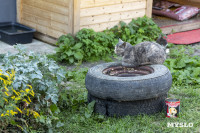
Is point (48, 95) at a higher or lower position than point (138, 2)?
lower

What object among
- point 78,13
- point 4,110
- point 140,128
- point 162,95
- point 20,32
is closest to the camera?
point 4,110

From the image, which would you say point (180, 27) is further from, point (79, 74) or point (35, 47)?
point (79, 74)

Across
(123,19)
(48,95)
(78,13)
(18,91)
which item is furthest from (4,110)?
(123,19)

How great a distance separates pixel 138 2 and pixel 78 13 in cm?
176

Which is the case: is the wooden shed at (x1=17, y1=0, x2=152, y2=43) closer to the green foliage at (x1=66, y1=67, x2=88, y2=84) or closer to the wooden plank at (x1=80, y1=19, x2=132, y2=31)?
the wooden plank at (x1=80, y1=19, x2=132, y2=31)

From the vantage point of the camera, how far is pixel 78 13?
6809mm

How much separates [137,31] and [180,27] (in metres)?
1.82

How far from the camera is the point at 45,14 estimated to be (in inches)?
297

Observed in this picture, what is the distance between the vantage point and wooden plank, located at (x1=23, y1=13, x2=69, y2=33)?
710 cm

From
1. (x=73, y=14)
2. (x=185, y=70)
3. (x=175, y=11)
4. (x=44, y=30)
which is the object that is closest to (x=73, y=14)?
(x=73, y=14)

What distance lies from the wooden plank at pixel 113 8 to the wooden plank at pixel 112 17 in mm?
83

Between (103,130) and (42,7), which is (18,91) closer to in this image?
(103,130)

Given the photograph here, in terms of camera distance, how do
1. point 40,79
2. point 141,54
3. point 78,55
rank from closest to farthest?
1. point 40,79
2. point 141,54
3. point 78,55

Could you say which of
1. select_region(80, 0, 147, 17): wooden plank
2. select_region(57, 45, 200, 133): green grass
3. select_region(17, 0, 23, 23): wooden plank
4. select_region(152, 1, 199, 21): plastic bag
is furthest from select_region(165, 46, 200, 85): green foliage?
select_region(17, 0, 23, 23): wooden plank
